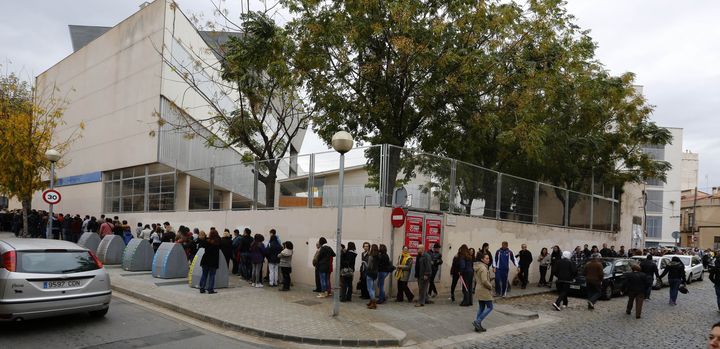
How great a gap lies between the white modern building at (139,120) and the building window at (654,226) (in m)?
53.7

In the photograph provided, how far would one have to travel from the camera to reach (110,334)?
8.31 m

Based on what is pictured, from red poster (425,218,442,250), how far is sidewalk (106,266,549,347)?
5.24 feet

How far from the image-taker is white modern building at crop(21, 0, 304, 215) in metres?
24.3

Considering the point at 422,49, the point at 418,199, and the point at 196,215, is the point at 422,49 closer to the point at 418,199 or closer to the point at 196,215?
the point at 418,199

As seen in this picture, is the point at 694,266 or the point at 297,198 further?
the point at 694,266

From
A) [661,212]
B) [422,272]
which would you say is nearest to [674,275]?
[422,272]

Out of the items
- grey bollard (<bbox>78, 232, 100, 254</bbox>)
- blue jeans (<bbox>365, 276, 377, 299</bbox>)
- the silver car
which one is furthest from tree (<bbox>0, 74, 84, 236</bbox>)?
blue jeans (<bbox>365, 276, 377, 299</bbox>)

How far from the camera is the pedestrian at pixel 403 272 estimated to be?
41.1ft

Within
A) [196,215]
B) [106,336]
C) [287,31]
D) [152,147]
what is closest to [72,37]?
[152,147]

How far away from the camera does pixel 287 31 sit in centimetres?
1623

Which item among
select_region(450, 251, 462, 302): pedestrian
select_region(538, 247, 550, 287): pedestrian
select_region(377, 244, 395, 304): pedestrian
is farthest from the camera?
select_region(538, 247, 550, 287): pedestrian

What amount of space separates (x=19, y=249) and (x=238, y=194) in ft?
33.5

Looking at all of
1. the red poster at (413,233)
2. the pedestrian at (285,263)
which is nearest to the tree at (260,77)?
the pedestrian at (285,263)

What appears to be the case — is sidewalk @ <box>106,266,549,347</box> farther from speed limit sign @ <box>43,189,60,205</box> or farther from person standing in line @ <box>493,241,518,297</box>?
speed limit sign @ <box>43,189,60,205</box>
